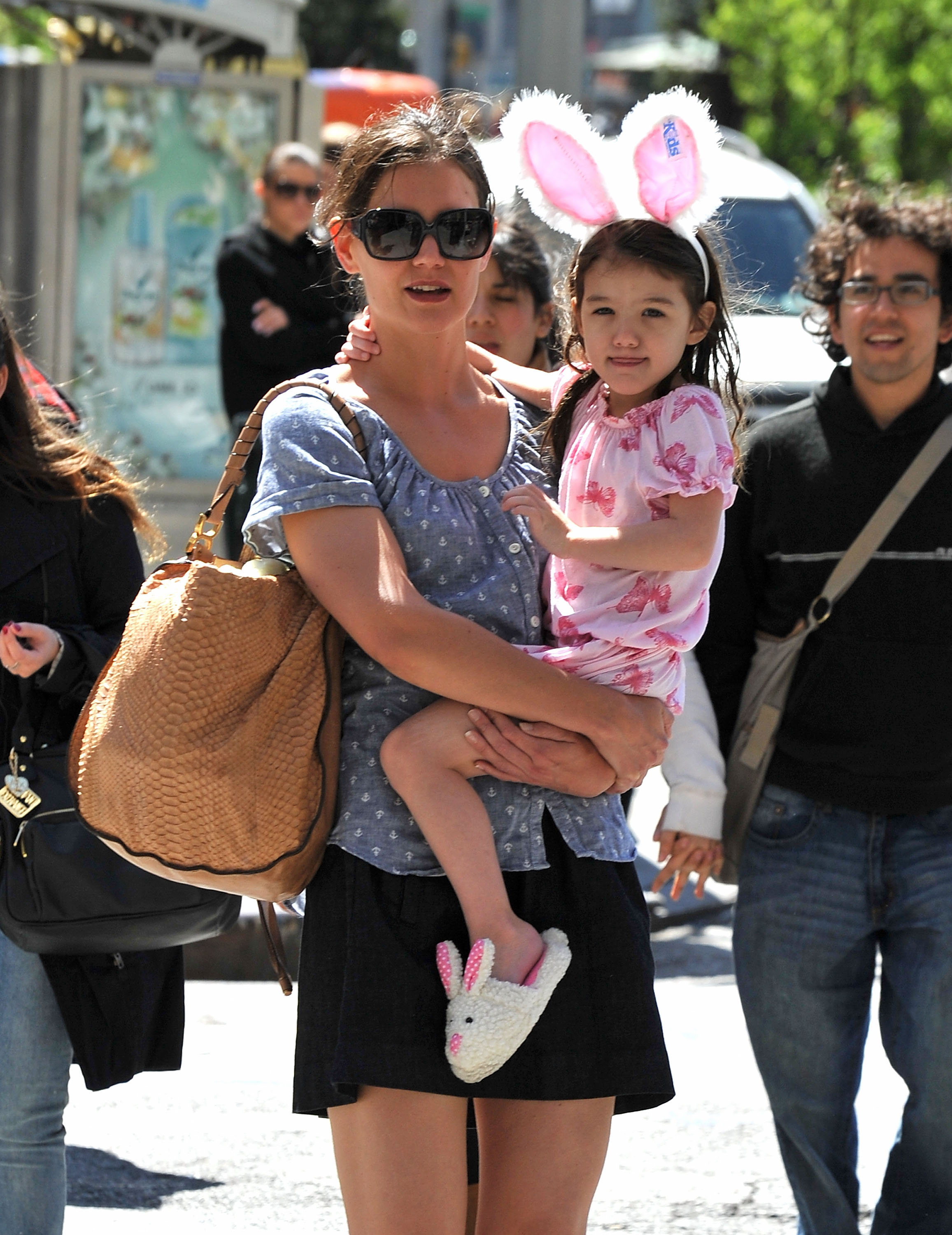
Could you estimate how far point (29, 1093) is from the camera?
10.1 feet

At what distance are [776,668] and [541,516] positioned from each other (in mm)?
1062

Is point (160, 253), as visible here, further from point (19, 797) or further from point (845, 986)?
point (845, 986)

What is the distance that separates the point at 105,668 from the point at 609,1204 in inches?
92.6

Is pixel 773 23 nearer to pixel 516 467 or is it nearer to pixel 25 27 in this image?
pixel 25 27

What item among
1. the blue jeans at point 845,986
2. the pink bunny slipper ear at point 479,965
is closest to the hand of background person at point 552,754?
the pink bunny slipper ear at point 479,965

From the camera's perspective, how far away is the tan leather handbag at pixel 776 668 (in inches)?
132

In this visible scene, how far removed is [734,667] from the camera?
3.54m

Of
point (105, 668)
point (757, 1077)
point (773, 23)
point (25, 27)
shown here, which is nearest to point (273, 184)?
point (757, 1077)

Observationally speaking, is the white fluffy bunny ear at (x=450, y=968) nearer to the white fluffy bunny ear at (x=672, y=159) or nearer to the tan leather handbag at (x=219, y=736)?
the tan leather handbag at (x=219, y=736)

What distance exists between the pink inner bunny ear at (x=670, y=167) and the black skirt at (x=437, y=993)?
37.1 inches

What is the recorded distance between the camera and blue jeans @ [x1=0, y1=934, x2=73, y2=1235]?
3072mm

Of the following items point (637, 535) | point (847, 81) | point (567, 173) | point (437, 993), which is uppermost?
point (847, 81)

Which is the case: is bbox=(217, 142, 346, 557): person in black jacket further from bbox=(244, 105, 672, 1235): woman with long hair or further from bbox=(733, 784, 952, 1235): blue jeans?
bbox=(244, 105, 672, 1235): woman with long hair

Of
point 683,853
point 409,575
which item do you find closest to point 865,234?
point 683,853
